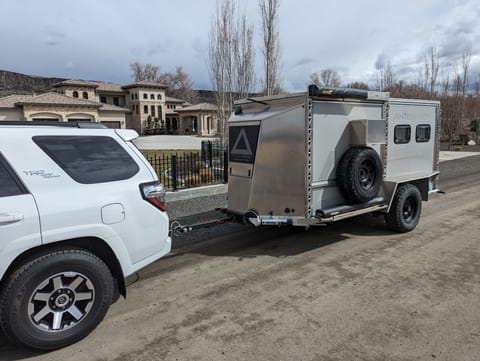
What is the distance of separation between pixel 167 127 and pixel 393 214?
2398 inches

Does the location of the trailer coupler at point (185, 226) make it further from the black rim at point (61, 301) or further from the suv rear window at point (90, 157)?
the black rim at point (61, 301)

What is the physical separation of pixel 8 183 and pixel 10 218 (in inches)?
12.8

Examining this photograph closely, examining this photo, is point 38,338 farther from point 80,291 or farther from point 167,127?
point 167,127

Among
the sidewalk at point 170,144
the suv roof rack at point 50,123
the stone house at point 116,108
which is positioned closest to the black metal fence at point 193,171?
the suv roof rack at point 50,123

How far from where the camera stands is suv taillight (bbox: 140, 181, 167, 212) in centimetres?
350

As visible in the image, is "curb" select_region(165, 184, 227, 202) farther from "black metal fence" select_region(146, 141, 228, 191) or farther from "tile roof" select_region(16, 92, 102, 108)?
"tile roof" select_region(16, 92, 102, 108)

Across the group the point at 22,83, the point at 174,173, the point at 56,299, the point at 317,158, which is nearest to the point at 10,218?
the point at 56,299

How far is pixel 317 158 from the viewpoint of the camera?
5.25 metres

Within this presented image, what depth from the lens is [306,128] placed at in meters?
5.03

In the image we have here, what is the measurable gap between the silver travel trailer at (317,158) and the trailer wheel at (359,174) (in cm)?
2

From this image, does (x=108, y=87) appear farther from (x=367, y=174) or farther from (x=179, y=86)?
(x=367, y=174)

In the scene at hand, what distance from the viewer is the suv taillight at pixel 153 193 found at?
3500 mm

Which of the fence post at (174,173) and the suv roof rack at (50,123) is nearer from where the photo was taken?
the suv roof rack at (50,123)

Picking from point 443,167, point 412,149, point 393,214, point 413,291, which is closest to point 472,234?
point 393,214
